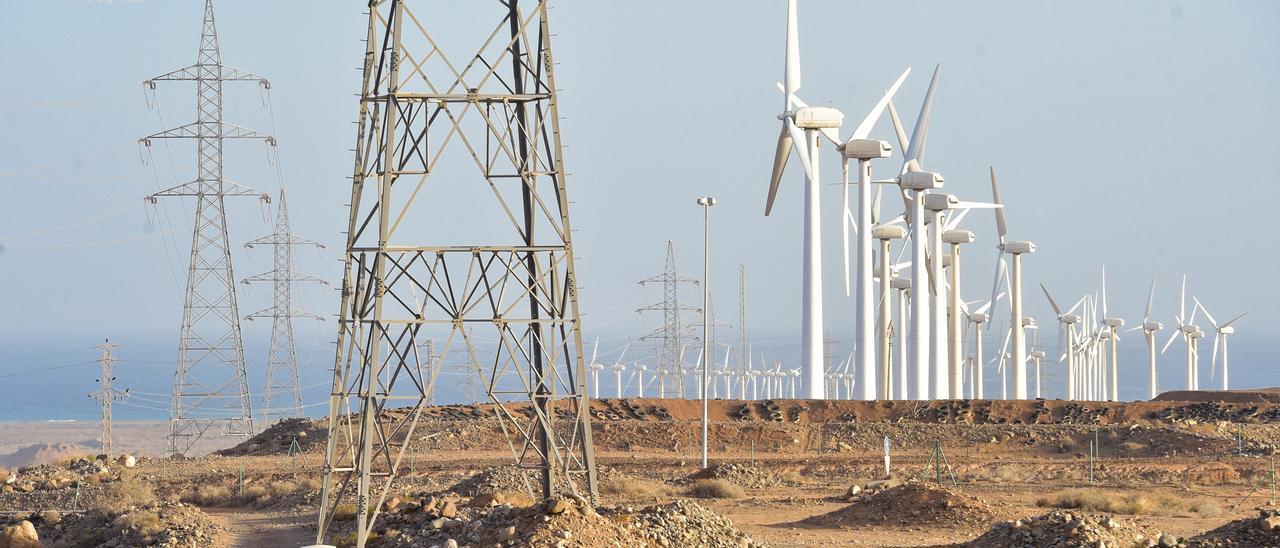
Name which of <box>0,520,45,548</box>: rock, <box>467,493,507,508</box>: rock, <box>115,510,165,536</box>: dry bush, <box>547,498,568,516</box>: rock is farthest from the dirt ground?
<box>547,498,568,516</box>: rock

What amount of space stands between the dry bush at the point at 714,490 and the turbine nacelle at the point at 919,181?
33472 millimetres

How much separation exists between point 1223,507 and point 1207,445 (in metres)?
22.2

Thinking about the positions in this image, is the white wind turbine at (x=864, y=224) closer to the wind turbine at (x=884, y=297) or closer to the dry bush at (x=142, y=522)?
the wind turbine at (x=884, y=297)

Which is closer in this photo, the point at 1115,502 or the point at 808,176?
the point at 1115,502

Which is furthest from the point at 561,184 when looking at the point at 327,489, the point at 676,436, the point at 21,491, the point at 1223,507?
the point at 676,436

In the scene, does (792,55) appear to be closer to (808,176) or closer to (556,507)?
(808,176)

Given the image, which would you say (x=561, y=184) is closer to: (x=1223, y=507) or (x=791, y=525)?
(x=791, y=525)

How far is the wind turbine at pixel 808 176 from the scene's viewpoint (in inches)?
2657

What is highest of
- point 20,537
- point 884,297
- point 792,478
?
point 884,297

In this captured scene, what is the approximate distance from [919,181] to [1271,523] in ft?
155

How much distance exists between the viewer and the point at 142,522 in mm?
32406

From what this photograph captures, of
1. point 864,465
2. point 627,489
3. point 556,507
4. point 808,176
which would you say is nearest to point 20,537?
point 556,507

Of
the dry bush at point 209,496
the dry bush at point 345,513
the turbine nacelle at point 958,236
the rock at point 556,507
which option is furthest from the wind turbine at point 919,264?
the rock at point 556,507

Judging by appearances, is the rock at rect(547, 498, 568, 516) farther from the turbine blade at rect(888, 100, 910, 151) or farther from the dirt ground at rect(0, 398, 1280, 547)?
the turbine blade at rect(888, 100, 910, 151)
